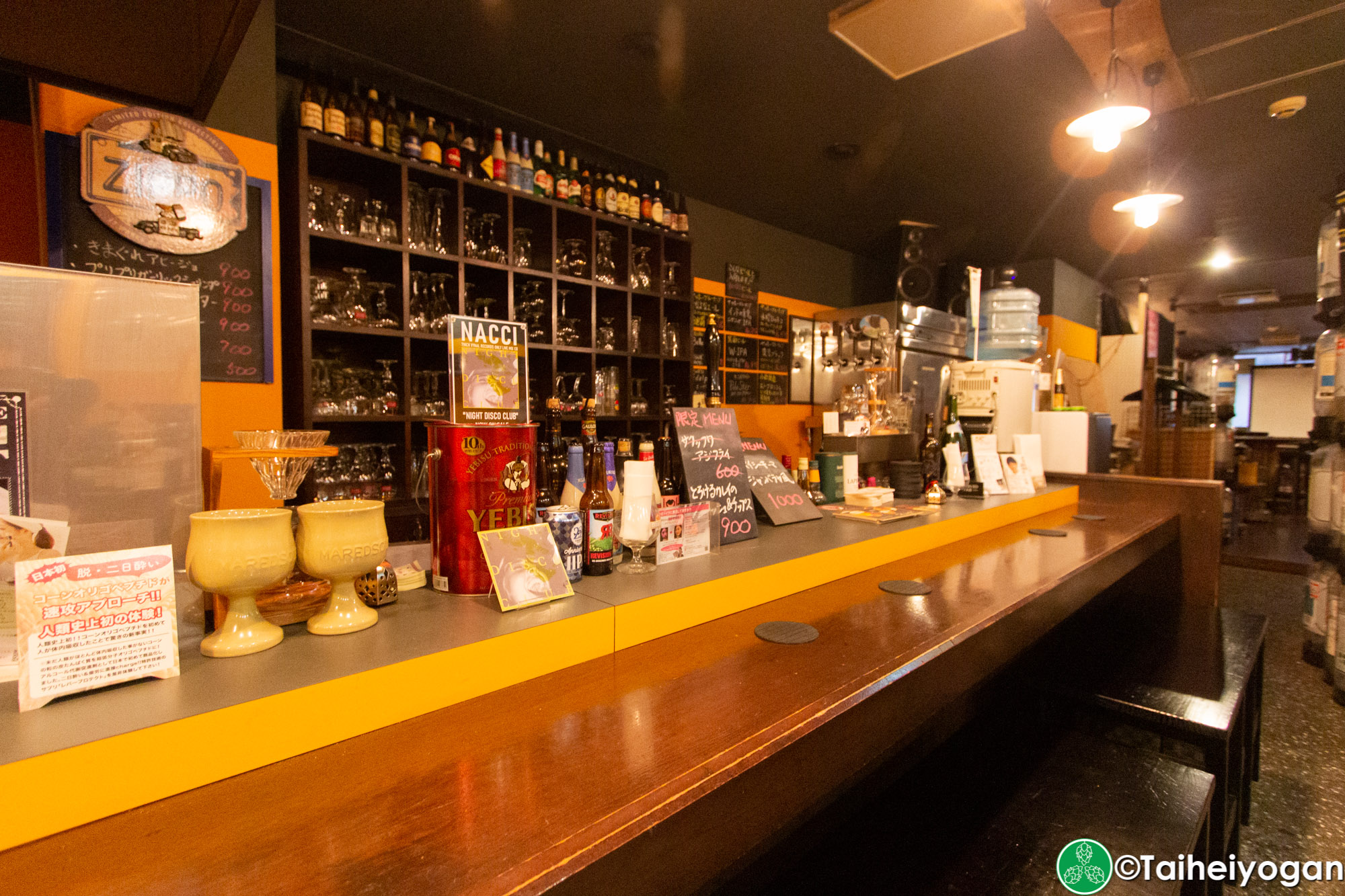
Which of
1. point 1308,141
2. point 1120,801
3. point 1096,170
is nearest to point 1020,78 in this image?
point 1096,170

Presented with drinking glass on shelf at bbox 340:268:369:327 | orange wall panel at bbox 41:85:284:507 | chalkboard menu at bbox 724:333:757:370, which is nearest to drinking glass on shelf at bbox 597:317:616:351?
drinking glass on shelf at bbox 340:268:369:327

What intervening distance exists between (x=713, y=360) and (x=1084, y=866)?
12.1ft

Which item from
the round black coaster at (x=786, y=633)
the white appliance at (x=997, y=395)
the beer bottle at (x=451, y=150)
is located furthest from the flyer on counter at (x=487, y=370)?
the white appliance at (x=997, y=395)

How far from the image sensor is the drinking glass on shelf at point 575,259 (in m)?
3.44

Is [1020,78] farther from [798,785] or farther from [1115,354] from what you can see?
[1115,354]

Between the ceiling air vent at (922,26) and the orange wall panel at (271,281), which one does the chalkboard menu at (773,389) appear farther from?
the orange wall panel at (271,281)

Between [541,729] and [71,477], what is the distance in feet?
2.33

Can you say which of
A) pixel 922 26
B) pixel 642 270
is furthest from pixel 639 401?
pixel 922 26

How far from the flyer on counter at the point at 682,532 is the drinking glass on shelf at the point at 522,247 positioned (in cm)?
225

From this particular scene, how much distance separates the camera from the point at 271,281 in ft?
7.94

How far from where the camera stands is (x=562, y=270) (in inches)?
135

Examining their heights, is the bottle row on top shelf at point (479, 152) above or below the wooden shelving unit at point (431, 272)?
above

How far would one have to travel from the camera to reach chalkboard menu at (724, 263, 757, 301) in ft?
15.9

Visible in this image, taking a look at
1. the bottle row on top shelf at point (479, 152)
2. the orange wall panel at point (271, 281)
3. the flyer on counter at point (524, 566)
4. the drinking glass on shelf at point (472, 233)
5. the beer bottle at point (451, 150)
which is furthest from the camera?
the drinking glass on shelf at point (472, 233)
